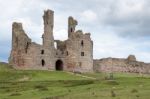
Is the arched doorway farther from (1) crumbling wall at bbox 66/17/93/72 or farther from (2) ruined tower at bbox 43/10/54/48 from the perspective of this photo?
(2) ruined tower at bbox 43/10/54/48

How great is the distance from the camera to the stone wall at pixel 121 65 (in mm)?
114688

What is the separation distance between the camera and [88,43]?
107m

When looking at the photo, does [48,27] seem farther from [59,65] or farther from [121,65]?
[121,65]

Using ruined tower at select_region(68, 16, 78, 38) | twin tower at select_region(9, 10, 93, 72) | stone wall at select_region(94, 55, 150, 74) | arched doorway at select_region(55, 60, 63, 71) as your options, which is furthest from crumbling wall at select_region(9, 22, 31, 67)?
stone wall at select_region(94, 55, 150, 74)

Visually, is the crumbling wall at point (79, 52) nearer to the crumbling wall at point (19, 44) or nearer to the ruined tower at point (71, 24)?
the ruined tower at point (71, 24)

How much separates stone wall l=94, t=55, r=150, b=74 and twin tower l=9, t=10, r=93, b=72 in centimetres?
715

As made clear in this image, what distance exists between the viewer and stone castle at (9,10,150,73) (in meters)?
102

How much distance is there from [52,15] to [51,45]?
6472mm

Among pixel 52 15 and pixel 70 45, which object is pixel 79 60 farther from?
pixel 52 15

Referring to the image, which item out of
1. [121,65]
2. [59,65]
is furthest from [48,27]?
[121,65]

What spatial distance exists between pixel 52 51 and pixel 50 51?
583 mm

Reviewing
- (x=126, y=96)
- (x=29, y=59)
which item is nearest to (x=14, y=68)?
(x=29, y=59)

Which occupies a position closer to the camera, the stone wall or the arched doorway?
the arched doorway

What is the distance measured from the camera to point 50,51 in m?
105
